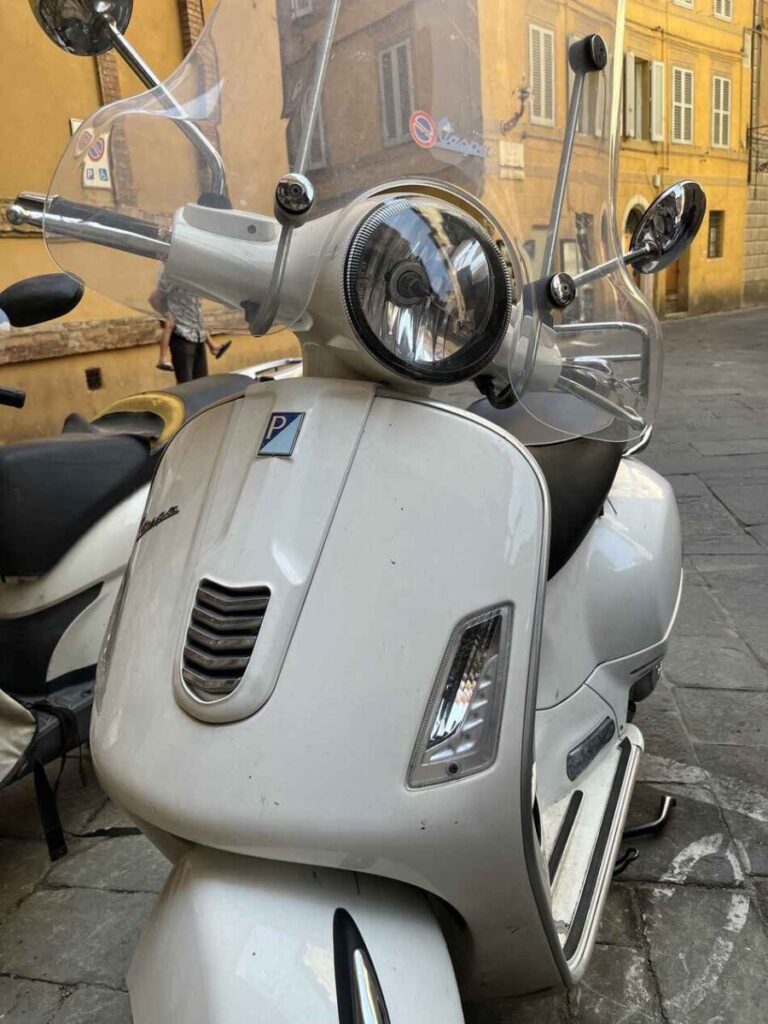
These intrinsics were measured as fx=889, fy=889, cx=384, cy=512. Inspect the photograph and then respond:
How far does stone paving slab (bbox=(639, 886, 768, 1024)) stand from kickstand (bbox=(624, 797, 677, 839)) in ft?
0.43

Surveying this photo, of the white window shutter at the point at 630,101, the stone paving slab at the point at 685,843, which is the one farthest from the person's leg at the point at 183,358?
the white window shutter at the point at 630,101

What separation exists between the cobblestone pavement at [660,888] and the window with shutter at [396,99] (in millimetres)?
1455

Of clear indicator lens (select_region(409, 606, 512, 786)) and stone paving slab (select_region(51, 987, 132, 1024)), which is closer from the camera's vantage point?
clear indicator lens (select_region(409, 606, 512, 786))

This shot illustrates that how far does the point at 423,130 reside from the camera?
4.12 ft

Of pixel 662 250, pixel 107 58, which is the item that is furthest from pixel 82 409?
pixel 662 250

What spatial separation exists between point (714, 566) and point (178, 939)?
3311 mm

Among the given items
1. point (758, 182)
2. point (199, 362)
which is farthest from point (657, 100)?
point (199, 362)

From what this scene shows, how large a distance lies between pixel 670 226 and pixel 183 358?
102 inches

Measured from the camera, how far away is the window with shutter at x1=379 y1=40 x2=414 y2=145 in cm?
124

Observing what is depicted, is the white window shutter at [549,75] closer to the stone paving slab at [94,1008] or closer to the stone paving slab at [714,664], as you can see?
the stone paving slab at [94,1008]

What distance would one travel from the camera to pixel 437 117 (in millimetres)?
1264

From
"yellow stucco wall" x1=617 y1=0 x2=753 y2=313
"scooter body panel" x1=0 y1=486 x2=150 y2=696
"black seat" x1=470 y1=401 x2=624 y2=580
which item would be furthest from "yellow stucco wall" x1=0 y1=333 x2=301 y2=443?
"yellow stucco wall" x1=617 y1=0 x2=753 y2=313

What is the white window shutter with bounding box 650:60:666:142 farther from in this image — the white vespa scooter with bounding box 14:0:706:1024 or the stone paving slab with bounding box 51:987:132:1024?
the stone paving slab with bounding box 51:987:132:1024

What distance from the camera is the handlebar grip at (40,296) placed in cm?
175
